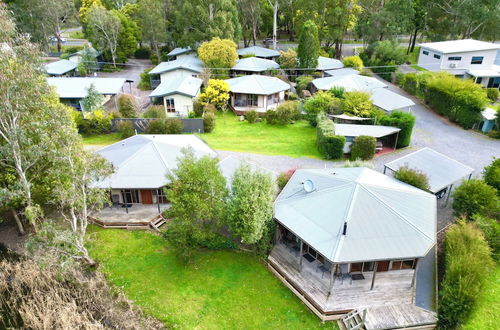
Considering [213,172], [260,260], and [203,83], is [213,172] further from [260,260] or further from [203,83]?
[203,83]

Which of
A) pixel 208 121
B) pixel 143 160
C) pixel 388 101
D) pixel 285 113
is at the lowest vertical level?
pixel 208 121

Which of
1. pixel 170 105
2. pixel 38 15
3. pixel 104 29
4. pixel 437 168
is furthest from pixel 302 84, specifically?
pixel 38 15

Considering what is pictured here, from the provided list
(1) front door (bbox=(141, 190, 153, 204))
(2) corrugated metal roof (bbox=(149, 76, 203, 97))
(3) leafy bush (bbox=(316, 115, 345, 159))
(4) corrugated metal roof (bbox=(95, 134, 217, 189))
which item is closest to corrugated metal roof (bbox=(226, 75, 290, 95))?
(2) corrugated metal roof (bbox=(149, 76, 203, 97))

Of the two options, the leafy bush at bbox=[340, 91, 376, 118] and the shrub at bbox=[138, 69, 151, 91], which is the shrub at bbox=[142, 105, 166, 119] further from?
the leafy bush at bbox=[340, 91, 376, 118]

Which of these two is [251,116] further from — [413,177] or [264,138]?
[413,177]

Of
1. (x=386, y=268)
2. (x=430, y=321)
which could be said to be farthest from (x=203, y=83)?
(x=430, y=321)

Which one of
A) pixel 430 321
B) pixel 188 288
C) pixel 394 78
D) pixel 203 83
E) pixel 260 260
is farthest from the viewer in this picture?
pixel 394 78

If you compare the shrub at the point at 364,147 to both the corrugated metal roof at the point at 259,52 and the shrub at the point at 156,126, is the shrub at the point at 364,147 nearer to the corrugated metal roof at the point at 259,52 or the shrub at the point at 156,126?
the shrub at the point at 156,126
